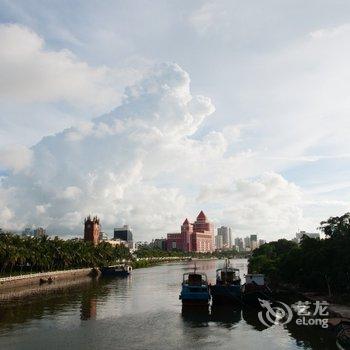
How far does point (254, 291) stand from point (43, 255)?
82.4 m

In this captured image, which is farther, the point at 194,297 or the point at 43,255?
the point at 43,255

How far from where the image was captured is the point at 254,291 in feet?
232

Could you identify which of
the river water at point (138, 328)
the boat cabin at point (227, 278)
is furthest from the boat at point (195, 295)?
the boat cabin at point (227, 278)

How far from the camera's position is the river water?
45.7 m

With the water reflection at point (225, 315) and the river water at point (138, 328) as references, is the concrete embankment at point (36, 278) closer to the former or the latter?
the river water at point (138, 328)

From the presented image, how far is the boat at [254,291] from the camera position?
69500 mm

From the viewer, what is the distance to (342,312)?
54500 mm

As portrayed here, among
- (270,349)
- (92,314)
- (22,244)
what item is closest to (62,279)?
(22,244)
